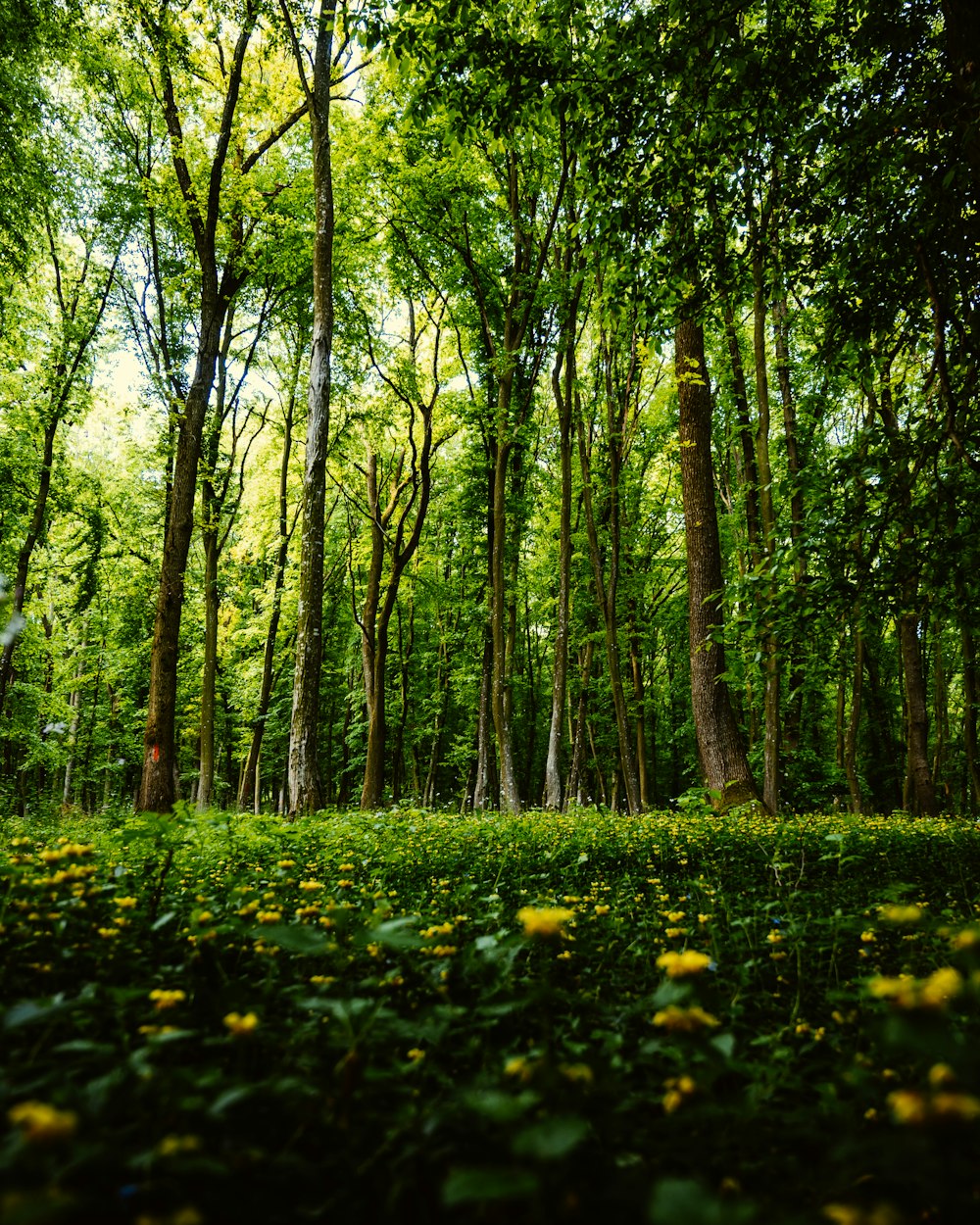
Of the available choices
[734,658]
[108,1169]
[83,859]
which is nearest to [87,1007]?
[108,1169]

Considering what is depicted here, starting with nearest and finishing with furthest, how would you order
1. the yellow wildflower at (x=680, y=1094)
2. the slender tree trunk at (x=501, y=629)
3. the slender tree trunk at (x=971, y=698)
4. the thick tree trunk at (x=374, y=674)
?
the yellow wildflower at (x=680, y=1094)
the slender tree trunk at (x=501, y=629)
the slender tree trunk at (x=971, y=698)
the thick tree trunk at (x=374, y=674)

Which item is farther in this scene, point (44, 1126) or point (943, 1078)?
point (943, 1078)

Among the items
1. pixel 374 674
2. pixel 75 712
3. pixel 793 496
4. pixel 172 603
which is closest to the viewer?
Result: pixel 793 496

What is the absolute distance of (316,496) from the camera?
28.1 feet

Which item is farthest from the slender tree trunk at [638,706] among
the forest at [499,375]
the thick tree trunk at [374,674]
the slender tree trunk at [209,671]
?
the slender tree trunk at [209,671]

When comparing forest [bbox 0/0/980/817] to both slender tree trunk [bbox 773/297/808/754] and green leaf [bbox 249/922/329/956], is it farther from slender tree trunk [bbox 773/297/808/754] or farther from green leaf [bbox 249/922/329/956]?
green leaf [bbox 249/922/329/956]

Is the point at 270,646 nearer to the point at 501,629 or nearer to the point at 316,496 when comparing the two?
the point at 501,629

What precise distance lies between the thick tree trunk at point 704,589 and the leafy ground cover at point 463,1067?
598 cm

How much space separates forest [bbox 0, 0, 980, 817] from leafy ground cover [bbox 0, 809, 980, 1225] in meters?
3.28

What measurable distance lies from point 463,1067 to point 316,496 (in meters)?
7.90

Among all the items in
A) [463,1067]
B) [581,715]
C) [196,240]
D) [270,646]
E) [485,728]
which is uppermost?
[196,240]

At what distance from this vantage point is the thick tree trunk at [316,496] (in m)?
8.14

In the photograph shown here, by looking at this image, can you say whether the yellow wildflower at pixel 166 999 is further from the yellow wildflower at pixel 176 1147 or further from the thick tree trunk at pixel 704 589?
the thick tree trunk at pixel 704 589

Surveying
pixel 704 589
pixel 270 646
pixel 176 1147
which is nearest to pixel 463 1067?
pixel 176 1147
